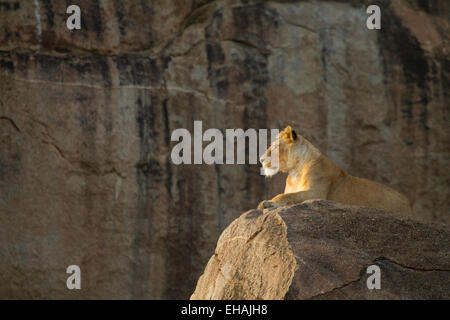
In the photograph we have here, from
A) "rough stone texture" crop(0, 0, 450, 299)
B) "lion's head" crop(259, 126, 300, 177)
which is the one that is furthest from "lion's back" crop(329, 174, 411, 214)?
"rough stone texture" crop(0, 0, 450, 299)

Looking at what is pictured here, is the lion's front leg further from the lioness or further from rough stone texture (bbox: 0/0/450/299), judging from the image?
rough stone texture (bbox: 0/0/450/299)

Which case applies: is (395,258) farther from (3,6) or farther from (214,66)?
(3,6)

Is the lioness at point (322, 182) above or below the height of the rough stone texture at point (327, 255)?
above

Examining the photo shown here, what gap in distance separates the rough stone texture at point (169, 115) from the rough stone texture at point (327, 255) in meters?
5.04

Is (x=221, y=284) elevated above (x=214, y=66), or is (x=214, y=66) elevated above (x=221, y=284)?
(x=214, y=66)

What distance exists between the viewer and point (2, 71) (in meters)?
10.9

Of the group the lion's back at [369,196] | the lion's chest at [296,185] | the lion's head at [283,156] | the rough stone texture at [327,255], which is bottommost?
the rough stone texture at [327,255]

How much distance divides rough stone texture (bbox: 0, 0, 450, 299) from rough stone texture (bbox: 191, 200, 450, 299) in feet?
16.5

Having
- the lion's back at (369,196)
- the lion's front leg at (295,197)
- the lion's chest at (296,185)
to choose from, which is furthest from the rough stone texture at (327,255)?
the lion's chest at (296,185)

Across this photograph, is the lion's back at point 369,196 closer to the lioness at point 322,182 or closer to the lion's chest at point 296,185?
the lioness at point 322,182

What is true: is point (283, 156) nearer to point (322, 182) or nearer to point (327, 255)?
point (322, 182)

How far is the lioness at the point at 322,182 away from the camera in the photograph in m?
8.36

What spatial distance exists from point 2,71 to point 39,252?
112 inches

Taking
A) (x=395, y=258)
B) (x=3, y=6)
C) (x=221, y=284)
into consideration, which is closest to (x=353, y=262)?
(x=395, y=258)
